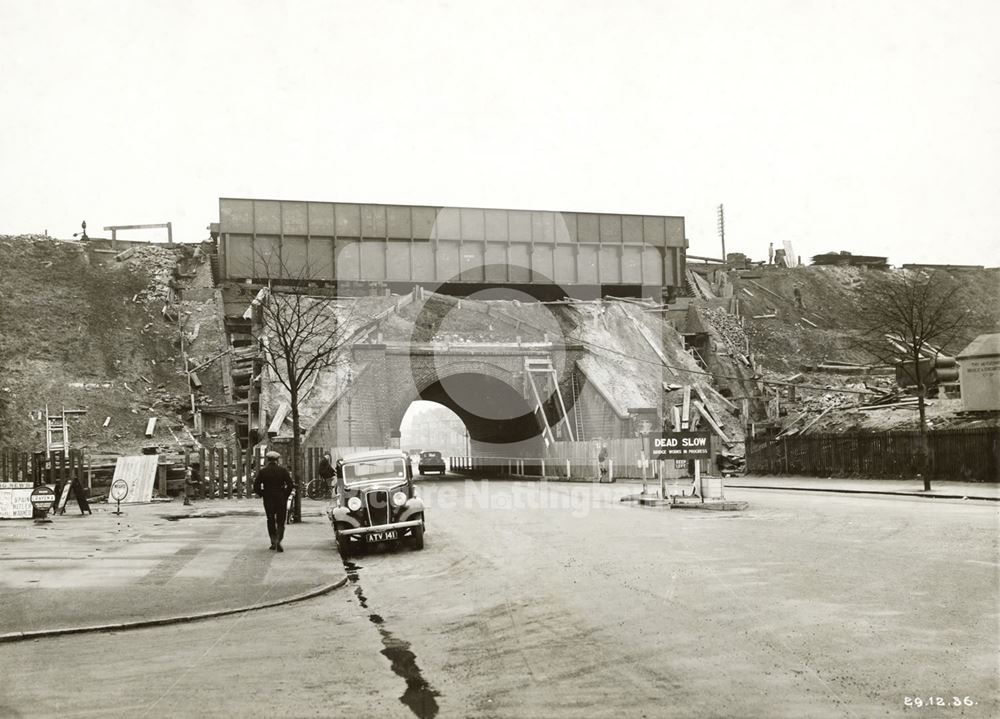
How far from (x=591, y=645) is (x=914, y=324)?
28.5 meters

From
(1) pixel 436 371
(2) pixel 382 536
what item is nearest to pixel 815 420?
(1) pixel 436 371

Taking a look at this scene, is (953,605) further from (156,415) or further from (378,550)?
(156,415)

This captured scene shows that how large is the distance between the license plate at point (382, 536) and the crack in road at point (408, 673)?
18.2 ft

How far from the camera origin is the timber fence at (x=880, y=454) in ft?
93.0

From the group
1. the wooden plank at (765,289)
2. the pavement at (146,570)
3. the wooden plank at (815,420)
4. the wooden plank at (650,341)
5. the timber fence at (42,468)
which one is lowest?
the pavement at (146,570)

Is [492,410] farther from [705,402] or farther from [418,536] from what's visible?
[418,536]

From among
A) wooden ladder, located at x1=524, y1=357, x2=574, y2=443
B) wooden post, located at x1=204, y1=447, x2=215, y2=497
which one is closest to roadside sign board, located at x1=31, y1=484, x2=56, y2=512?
wooden post, located at x1=204, y1=447, x2=215, y2=497

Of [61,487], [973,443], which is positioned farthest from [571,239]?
[61,487]

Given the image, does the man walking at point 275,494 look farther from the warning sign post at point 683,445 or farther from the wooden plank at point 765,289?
the wooden plank at point 765,289

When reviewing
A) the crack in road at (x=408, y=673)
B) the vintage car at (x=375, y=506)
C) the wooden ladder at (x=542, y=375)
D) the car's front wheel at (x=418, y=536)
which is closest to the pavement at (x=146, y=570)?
the vintage car at (x=375, y=506)

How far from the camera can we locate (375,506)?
53.0ft

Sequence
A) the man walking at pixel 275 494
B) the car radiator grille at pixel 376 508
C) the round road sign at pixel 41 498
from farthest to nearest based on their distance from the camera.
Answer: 1. the round road sign at pixel 41 498
2. the car radiator grille at pixel 376 508
3. the man walking at pixel 275 494

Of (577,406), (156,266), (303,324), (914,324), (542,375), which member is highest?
(156,266)
